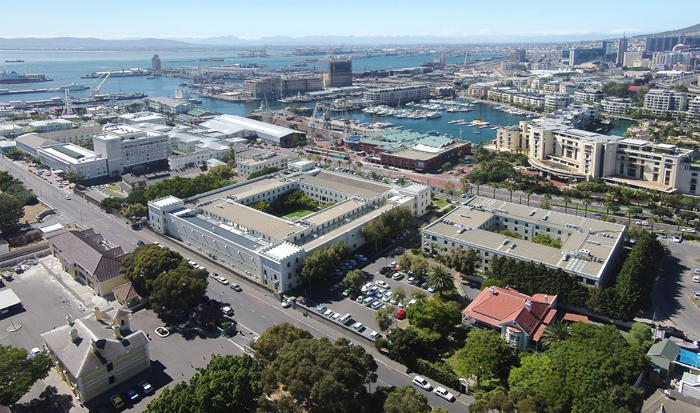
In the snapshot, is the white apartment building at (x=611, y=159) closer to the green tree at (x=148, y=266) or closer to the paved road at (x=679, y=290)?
the paved road at (x=679, y=290)

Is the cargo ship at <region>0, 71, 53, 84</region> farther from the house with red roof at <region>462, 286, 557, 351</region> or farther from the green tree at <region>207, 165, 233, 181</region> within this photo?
the house with red roof at <region>462, 286, 557, 351</region>

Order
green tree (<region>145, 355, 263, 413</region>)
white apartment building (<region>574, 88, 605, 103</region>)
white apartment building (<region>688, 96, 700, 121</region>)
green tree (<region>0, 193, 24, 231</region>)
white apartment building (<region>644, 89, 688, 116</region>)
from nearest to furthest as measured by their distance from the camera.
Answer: green tree (<region>145, 355, 263, 413</region>)
green tree (<region>0, 193, 24, 231</region>)
white apartment building (<region>688, 96, 700, 121</region>)
white apartment building (<region>644, 89, 688, 116</region>)
white apartment building (<region>574, 88, 605, 103</region>)

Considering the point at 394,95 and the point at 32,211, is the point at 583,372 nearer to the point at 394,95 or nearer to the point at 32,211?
the point at 32,211

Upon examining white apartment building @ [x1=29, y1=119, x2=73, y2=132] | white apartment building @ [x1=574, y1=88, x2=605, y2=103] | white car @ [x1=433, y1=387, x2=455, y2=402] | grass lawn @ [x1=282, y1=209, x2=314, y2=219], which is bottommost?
white car @ [x1=433, y1=387, x2=455, y2=402]

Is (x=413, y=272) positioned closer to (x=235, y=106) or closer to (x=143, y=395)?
(x=143, y=395)

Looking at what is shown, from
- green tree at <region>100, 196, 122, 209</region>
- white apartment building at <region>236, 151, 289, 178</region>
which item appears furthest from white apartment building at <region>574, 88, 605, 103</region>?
green tree at <region>100, 196, 122, 209</region>

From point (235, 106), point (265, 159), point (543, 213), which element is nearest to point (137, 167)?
point (265, 159)
